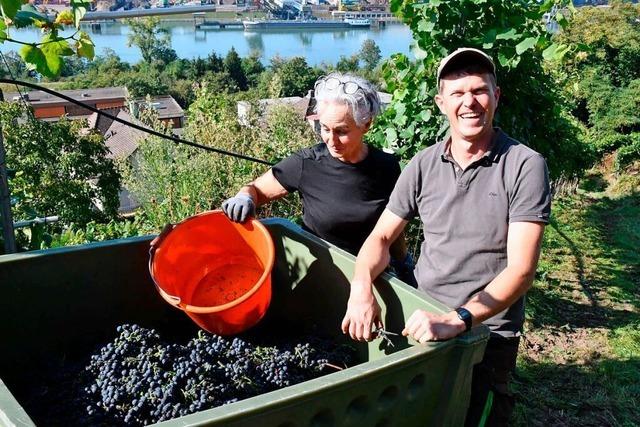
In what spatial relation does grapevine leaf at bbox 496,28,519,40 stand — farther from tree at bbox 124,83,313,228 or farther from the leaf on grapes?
the leaf on grapes

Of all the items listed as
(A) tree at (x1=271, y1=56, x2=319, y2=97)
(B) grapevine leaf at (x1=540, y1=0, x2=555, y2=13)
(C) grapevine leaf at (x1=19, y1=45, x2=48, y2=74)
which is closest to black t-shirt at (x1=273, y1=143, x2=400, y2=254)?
(C) grapevine leaf at (x1=19, y1=45, x2=48, y2=74)

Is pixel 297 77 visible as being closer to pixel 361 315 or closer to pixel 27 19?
pixel 27 19

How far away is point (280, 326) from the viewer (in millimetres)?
1968

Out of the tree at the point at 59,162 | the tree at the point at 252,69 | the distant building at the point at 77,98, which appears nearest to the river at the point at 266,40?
the tree at the point at 252,69

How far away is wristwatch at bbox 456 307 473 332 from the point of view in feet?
4.03

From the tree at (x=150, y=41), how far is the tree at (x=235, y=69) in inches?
459

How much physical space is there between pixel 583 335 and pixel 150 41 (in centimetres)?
6981

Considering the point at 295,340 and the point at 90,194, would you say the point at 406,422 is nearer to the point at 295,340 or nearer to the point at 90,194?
the point at 295,340

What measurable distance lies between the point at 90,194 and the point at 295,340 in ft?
64.6

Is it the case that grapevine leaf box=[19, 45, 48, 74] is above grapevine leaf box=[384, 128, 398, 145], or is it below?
above

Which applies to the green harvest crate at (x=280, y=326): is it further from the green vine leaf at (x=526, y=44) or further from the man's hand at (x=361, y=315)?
the green vine leaf at (x=526, y=44)

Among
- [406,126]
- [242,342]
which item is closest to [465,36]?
[406,126]

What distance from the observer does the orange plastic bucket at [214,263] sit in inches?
68.5

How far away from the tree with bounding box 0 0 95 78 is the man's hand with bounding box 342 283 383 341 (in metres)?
1.28
